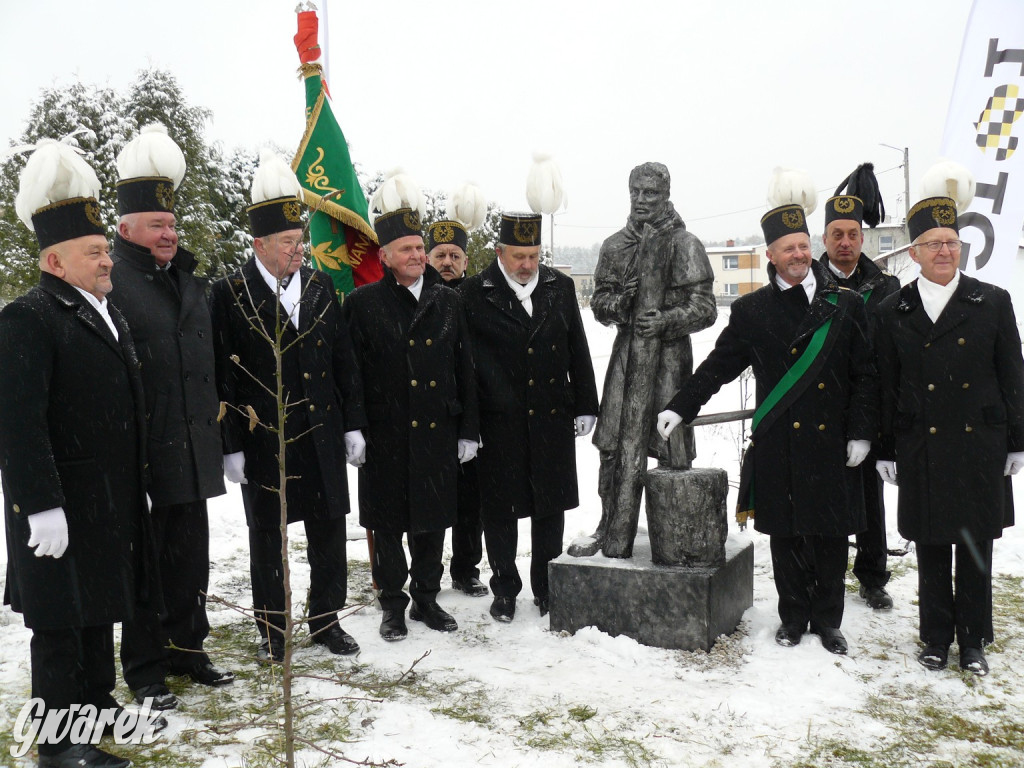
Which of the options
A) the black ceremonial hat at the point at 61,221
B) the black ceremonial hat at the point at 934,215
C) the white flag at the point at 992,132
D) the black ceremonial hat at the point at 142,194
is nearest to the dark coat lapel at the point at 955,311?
the black ceremonial hat at the point at 934,215

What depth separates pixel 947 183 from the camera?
4.42 m

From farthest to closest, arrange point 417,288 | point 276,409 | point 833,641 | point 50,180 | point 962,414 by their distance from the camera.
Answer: point 417,288 → point 833,641 → point 276,409 → point 962,414 → point 50,180

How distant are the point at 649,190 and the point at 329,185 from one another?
2365mm

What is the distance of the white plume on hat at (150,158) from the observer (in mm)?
3967

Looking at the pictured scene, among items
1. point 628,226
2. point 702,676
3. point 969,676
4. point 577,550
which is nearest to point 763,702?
point 702,676

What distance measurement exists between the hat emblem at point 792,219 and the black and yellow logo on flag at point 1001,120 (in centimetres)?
277

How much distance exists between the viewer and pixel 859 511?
443 centimetres

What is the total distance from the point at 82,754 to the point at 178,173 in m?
2.52

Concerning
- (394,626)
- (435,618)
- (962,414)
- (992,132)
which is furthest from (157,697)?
(992,132)

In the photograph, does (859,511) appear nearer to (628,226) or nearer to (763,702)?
(763,702)

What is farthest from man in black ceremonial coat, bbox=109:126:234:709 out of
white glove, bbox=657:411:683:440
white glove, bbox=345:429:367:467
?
white glove, bbox=657:411:683:440

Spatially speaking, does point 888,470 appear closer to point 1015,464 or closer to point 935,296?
point 1015,464

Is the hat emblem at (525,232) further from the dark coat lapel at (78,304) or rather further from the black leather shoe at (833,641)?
the black leather shoe at (833,641)

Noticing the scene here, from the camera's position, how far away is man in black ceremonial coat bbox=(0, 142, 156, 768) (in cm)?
314
